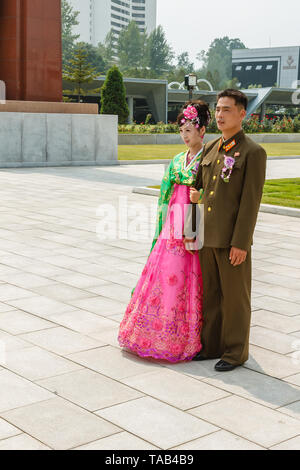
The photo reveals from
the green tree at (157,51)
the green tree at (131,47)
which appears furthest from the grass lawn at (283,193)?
the green tree at (131,47)

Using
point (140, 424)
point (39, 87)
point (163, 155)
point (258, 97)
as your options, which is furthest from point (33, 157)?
point (258, 97)

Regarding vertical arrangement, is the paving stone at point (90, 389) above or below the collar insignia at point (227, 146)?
Answer: below

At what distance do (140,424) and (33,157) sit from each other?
16552mm

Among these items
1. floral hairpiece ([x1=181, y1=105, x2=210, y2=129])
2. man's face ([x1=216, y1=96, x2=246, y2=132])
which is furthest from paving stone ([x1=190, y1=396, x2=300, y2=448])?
floral hairpiece ([x1=181, y1=105, x2=210, y2=129])

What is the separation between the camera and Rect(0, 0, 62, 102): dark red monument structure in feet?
64.9

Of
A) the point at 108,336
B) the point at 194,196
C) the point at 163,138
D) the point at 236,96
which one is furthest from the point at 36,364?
the point at 163,138

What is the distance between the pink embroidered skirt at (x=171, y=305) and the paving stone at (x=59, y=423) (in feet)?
3.12

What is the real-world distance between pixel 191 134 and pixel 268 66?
158635mm

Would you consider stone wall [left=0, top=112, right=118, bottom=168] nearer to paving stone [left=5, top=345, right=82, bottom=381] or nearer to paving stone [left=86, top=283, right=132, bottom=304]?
paving stone [left=86, top=283, right=132, bottom=304]

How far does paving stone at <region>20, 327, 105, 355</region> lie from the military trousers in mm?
893

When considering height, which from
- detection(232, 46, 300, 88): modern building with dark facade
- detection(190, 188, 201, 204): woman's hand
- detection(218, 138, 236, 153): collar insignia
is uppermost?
detection(232, 46, 300, 88): modern building with dark facade

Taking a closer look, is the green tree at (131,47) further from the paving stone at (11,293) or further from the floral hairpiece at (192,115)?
the floral hairpiece at (192,115)

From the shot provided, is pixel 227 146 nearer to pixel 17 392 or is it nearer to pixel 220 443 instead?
pixel 220 443

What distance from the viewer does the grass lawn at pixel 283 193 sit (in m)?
12.3
